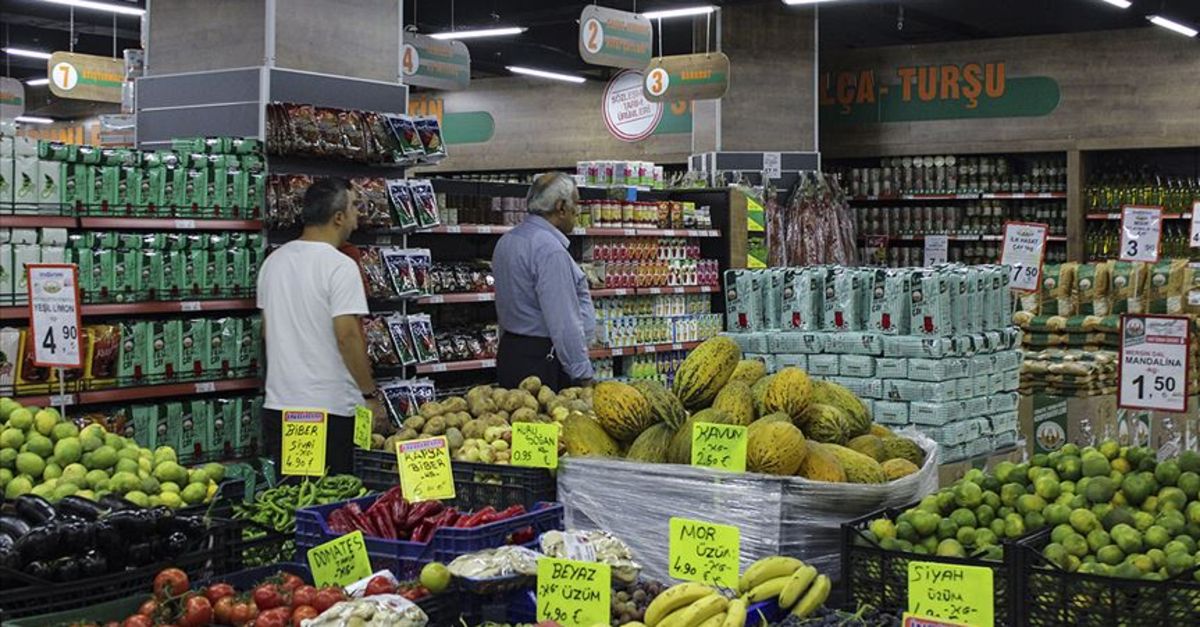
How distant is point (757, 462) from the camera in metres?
3.55

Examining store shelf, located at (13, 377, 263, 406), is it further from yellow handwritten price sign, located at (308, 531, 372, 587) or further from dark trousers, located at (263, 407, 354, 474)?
yellow handwritten price sign, located at (308, 531, 372, 587)

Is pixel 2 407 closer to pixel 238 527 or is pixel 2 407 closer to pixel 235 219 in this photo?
pixel 238 527

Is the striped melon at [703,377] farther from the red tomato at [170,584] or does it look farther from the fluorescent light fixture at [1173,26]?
the fluorescent light fixture at [1173,26]

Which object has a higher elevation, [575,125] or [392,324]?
[575,125]

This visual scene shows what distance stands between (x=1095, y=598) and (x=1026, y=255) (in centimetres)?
493

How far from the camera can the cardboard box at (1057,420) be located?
6.29 meters

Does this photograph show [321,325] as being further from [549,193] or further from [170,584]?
[170,584]

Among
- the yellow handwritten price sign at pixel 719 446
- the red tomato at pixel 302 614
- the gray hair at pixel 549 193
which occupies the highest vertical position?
the gray hair at pixel 549 193

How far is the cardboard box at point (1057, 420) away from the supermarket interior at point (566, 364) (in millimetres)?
18

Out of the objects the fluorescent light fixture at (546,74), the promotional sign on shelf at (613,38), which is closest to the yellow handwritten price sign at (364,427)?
the promotional sign on shelf at (613,38)

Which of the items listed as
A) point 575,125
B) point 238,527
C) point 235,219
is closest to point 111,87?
point 575,125

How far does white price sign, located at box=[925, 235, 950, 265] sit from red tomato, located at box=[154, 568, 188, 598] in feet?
37.2

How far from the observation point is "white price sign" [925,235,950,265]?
1345 cm

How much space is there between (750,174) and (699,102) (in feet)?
3.15
